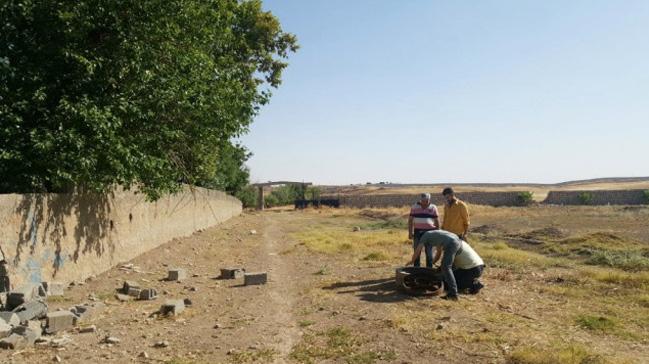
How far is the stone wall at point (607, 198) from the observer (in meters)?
52.1

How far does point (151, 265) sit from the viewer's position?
1263 cm

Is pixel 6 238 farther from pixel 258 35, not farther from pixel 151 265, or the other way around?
pixel 258 35

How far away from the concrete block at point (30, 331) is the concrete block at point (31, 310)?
337mm

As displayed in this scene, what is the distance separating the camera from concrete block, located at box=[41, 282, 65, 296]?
8.45m

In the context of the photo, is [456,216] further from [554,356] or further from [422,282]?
[554,356]

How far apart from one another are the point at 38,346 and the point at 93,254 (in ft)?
15.9

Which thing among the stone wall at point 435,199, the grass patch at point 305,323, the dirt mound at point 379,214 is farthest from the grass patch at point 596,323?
the stone wall at point 435,199

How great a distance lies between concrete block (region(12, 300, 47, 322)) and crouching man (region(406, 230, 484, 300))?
5.93 meters

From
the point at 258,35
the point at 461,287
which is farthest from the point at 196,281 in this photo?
the point at 258,35

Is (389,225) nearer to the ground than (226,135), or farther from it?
nearer to the ground

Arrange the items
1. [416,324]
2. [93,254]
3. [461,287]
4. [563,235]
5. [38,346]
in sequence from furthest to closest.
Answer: [563,235] < [93,254] < [461,287] < [416,324] < [38,346]

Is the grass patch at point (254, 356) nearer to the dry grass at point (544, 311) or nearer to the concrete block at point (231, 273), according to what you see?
the dry grass at point (544, 311)

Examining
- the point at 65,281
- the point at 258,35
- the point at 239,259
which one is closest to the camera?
the point at 65,281

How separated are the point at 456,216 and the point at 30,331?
24.1ft
